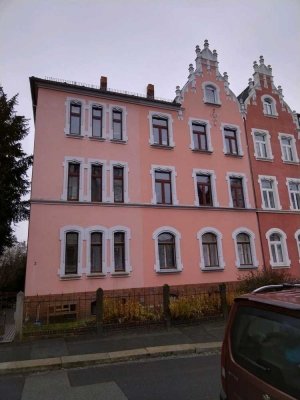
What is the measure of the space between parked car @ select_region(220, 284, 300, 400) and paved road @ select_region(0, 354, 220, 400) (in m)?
3.23

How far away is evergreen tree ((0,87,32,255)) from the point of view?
56.6 feet

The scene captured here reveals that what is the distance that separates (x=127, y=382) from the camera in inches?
255

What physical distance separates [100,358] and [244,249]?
13.0 metres

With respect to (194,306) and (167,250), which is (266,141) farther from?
(194,306)

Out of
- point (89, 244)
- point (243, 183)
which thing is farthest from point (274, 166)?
point (89, 244)

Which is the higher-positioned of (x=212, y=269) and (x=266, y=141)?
(x=266, y=141)

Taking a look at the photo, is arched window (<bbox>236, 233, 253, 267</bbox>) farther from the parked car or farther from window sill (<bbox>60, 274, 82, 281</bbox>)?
the parked car

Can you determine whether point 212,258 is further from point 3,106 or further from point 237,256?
point 3,106

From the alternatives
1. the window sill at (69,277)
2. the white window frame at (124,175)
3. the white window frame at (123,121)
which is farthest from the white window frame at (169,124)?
the window sill at (69,277)

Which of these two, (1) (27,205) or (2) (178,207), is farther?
(1) (27,205)

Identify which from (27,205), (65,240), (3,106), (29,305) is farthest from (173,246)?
(3,106)

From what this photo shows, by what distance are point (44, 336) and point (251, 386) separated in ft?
29.7

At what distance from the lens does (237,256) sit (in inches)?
714

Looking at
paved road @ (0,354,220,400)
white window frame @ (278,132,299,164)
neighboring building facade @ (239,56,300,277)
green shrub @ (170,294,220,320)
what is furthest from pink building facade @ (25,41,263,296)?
paved road @ (0,354,220,400)
